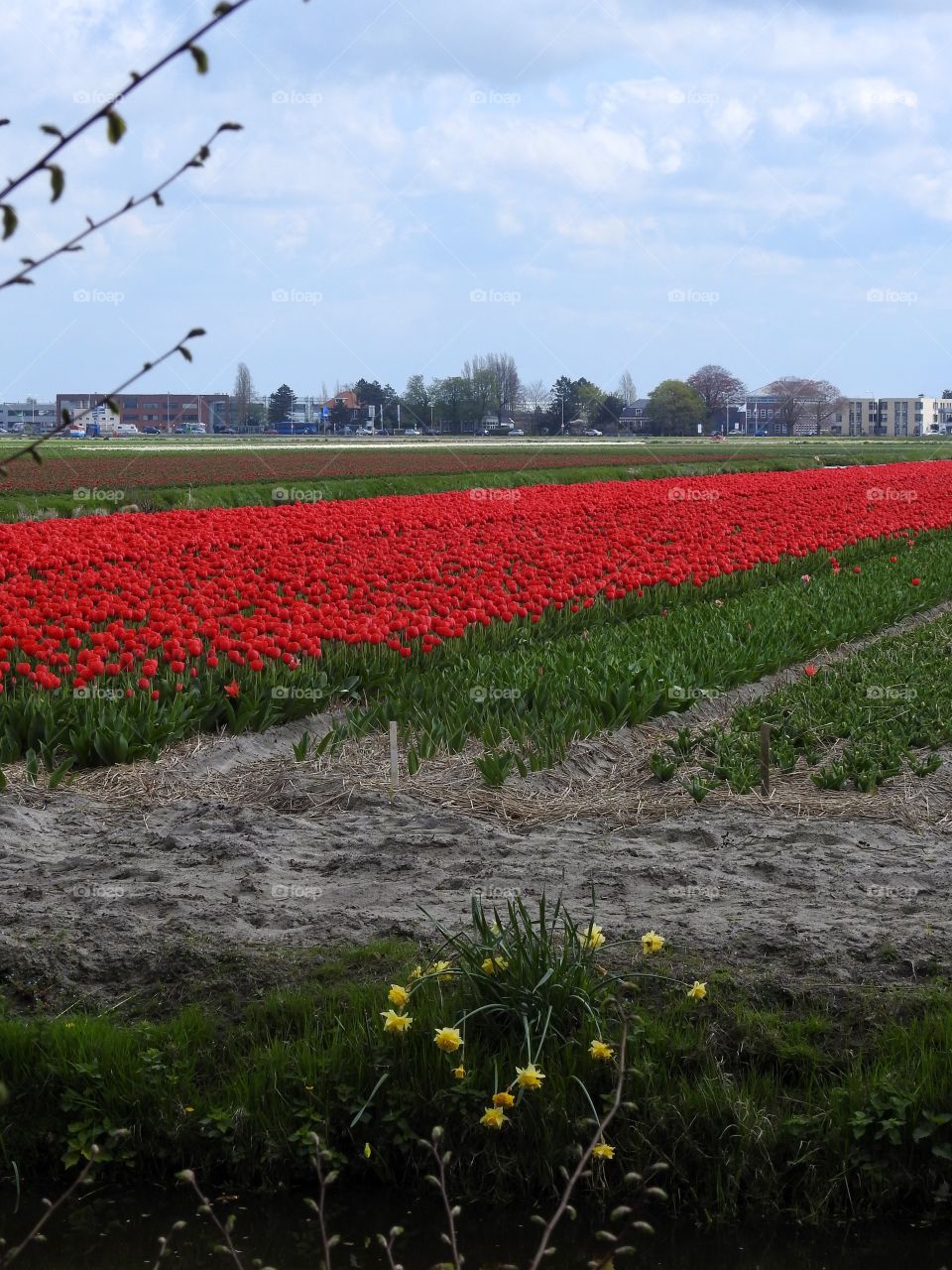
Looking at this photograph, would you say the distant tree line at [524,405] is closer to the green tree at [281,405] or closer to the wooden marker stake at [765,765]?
the green tree at [281,405]

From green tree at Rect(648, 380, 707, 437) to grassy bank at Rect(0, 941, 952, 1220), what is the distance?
111m

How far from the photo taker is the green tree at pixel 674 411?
113250mm

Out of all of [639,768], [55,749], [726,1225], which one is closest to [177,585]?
[55,749]

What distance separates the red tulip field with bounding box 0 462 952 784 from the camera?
9492 mm

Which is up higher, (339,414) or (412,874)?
(339,414)

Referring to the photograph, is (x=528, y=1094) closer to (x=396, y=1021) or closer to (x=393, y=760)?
(x=396, y=1021)

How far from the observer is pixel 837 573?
61.0 ft

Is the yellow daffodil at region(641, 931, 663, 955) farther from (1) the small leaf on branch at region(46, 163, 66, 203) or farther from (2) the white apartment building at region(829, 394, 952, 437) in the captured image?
(2) the white apartment building at region(829, 394, 952, 437)

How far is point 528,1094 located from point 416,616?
25.4ft

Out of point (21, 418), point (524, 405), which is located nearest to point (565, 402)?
point (524, 405)

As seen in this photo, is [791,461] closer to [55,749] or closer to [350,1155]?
[55,749]

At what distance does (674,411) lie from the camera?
113062 mm

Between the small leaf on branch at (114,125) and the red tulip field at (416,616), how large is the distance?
257 inches

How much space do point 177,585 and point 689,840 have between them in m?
7.52
